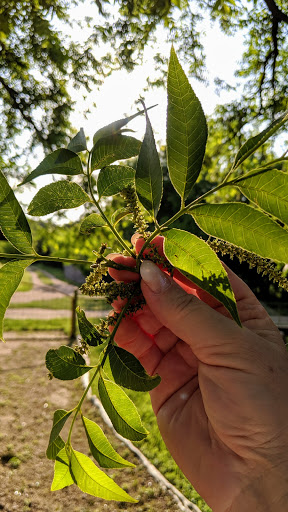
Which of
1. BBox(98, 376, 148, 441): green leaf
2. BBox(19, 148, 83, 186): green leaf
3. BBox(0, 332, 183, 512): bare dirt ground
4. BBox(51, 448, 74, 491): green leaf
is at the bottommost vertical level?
BBox(0, 332, 183, 512): bare dirt ground

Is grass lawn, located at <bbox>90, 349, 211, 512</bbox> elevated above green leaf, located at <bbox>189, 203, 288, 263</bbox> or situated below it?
below

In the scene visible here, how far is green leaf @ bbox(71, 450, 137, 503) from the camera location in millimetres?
791

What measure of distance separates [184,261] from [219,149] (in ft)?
15.0

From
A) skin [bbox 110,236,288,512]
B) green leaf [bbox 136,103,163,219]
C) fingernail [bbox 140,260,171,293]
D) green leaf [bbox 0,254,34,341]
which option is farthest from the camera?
skin [bbox 110,236,288,512]

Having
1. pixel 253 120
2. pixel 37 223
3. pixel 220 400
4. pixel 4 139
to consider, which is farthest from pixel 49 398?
pixel 220 400

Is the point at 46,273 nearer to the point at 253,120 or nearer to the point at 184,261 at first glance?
the point at 253,120

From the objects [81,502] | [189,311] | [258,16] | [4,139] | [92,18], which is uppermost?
[258,16]

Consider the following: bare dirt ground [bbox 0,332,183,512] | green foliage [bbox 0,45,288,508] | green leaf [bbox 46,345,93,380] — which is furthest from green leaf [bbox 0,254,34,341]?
bare dirt ground [bbox 0,332,183,512]

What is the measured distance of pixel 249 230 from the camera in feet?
2.12

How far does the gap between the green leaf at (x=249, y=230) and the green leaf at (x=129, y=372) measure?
12.7 inches

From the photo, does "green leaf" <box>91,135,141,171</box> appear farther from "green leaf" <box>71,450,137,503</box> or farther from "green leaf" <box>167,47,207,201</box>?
"green leaf" <box>71,450,137,503</box>

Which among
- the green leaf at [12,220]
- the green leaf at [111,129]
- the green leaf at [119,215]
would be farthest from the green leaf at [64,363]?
the green leaf at [111,129]

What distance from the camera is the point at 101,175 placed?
2.87 feet

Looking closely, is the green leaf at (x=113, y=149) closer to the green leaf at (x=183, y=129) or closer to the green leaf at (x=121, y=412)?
the green leaf at (x=183, y=129)
